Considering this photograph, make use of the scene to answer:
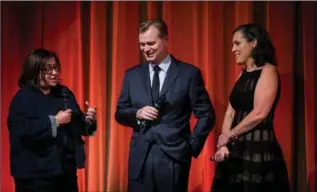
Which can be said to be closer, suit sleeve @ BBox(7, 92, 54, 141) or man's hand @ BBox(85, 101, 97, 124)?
suit sleeve @ BBox(7, 92, 54, 141)

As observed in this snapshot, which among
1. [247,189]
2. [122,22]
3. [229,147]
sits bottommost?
[247,189]

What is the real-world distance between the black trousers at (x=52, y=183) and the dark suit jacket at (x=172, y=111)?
32 centimetres

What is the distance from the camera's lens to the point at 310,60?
3846 millimetres

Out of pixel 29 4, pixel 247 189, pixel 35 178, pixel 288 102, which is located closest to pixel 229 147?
pixel 247 189

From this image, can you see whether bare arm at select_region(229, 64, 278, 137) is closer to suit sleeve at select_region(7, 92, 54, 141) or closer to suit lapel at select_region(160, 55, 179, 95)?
suit lapel at select_region(160, 55, 179, 95)

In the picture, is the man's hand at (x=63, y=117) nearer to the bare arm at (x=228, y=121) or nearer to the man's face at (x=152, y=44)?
the man's face at (x=152, y=44)

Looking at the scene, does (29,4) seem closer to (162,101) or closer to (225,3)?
(225,3)

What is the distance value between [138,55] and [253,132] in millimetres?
1561

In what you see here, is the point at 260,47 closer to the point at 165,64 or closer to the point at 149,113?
the point at 165,64

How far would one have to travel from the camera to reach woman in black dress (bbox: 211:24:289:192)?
263 cm

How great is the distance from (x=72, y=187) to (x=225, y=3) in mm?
2090

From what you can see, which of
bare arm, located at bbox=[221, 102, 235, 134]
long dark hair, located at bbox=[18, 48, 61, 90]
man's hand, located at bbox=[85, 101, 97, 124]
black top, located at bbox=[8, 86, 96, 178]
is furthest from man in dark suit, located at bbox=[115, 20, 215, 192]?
long dark hair, located at bbox=[18, 48, 61, 90]

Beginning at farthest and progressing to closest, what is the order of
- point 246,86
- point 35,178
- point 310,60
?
point 310,60, point 246,86, point 35,178

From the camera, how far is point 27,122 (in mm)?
2502
